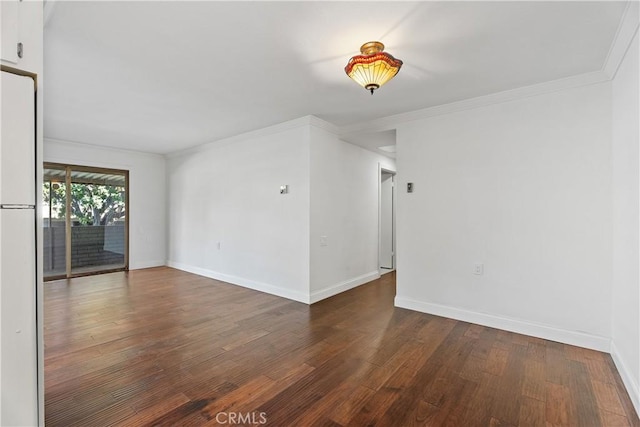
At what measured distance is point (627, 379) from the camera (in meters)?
2.15

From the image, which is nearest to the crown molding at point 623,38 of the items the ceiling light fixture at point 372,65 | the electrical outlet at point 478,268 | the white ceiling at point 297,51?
the white ceiling at point 297,51

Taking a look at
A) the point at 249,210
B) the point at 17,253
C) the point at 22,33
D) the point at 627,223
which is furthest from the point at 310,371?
the point at 249,210

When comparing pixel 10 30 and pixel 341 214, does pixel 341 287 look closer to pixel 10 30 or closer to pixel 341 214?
pixel 341 214

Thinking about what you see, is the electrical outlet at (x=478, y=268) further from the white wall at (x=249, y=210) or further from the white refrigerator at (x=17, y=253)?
the white refrigerator at (x=17, y=253)

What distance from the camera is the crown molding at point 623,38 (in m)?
1.88

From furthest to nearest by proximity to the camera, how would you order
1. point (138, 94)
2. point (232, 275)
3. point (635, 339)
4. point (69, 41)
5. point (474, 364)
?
point (232, 275) → point (138, 94) → point (474, 364) → point (69, 41) → point (635, 339)

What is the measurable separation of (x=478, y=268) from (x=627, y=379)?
4.66 feet

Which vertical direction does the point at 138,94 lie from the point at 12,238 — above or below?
above

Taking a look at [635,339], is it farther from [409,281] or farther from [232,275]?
[232,275]

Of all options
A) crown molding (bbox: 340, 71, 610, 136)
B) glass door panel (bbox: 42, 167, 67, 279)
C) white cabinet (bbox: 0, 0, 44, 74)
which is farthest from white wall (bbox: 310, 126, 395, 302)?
glass door panel (bbox: 42, 167, 67, 279)

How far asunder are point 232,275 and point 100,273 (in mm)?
2905

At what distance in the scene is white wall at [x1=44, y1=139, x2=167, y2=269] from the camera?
19.9 ft

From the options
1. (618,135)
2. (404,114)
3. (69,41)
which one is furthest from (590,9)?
(69,41)

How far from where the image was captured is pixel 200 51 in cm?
241
